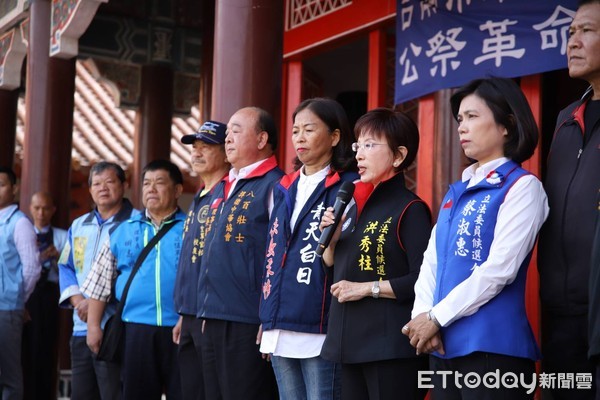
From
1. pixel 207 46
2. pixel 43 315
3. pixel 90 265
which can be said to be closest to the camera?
pixel 90 265

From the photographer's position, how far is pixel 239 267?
4.14 metres

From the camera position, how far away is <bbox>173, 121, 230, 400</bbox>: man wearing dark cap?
4.47 meters

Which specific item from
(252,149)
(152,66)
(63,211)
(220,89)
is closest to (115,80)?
(152,66)

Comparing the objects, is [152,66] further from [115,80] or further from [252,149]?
[252,149]

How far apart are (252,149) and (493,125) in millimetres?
1477

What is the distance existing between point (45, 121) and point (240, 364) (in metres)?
4.91

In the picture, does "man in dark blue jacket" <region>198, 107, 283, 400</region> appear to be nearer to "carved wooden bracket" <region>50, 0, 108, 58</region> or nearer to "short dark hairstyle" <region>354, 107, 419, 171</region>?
"short dark hairstyle" <region>354, 107, 419, 171</region>

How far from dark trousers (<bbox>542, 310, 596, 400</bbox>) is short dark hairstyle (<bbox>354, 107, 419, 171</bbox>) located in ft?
2.87

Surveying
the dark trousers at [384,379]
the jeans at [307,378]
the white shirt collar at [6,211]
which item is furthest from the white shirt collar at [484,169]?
the white shirt collar at [6,211]

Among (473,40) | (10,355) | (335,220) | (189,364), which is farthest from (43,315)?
(335,220)

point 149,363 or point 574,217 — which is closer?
point 574,217

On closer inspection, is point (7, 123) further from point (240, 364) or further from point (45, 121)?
point (240, 364)

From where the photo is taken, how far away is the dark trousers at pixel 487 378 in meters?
2.88

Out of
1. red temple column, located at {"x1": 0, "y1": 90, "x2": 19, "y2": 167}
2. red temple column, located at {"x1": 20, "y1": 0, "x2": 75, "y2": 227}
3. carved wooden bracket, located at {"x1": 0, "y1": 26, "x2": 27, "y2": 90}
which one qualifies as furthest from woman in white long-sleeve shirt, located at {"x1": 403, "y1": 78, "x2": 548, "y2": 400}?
red temple column, located at {"x1": 0, "y1": 90, "x2": 19, "y2": 167}
